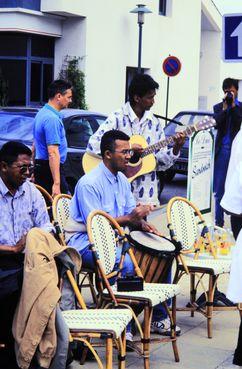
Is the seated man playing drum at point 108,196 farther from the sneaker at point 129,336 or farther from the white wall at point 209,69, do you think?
the white wall at point 209,69

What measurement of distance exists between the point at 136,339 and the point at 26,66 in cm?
1921

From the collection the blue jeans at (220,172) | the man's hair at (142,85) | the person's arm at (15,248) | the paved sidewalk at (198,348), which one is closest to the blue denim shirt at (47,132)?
the man's hair at (142,85)

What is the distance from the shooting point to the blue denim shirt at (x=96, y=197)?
20.1ft

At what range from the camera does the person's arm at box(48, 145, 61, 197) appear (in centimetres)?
827

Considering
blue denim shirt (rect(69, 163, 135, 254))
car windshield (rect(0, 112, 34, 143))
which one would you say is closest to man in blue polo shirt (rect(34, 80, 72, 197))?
blue denim shirt (rect(69, 163, 135, 254))

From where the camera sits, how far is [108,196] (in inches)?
248

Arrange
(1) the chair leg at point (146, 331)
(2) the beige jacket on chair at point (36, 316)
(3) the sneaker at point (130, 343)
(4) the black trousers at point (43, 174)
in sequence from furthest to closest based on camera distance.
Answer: (4) the black trousers at point (43, 174), (3) the sneaker at point (130, 343), (1) the chair leg at point (146, 331), (2) the beige jacket on chair at point (36, 316)

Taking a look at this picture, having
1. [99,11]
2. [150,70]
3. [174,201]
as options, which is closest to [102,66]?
[99,11]

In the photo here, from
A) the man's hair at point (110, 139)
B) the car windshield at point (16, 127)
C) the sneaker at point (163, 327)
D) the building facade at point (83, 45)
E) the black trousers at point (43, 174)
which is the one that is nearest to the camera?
the man's hair at point (110, 139)

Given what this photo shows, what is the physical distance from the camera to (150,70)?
29.3 metres

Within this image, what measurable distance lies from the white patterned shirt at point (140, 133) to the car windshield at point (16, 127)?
538 centimetres

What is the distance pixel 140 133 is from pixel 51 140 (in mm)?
1260

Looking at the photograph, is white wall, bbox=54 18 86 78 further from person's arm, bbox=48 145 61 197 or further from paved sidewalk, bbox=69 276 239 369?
paved sidewalk, bbox=69 276 239 369

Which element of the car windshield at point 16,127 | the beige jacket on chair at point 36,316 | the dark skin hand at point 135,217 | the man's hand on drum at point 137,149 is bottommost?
the beige jacket on chair at point 36,316
